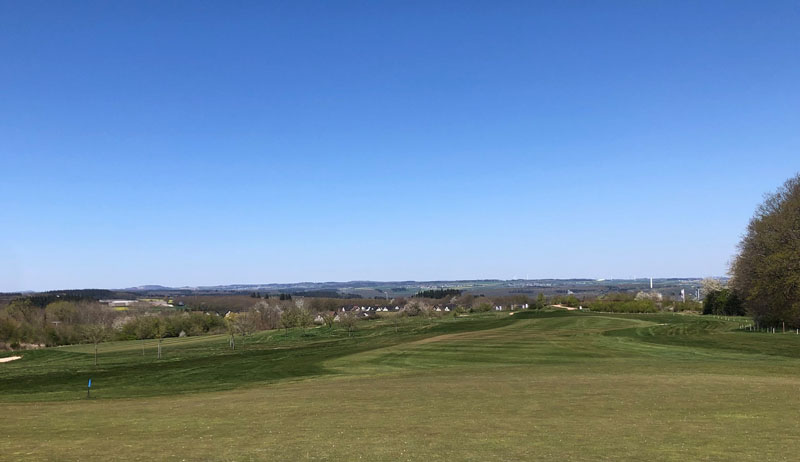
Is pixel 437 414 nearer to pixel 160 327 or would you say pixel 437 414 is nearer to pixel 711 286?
pixel 160 327

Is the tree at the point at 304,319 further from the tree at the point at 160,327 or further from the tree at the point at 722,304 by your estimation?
the tree at the point at 722,304

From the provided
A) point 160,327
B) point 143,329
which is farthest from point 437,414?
point 143,329

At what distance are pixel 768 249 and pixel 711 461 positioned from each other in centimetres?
6747

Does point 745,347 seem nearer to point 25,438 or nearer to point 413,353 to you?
point 413,353

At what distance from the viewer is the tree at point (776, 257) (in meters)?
62.6

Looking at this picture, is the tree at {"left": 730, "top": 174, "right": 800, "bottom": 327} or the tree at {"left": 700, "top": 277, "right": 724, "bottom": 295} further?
the tree at {"left": 700, "top": 277, "right": 724, "bottom": 295}

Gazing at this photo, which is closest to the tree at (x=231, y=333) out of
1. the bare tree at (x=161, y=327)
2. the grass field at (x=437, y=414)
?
the bare tree at (x=161, y=327)

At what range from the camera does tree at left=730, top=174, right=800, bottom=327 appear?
205 ft

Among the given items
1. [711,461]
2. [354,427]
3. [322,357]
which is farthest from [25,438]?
[322,357]

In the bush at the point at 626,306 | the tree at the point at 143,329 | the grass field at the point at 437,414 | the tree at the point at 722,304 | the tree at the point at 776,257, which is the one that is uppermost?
the tree at the point at 776,257

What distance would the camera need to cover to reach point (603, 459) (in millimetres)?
13633

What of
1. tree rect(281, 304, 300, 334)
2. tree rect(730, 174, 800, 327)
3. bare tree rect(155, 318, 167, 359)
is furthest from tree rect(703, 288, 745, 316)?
bare tree rect(155, 318, 167, 359)

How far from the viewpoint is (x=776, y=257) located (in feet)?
206

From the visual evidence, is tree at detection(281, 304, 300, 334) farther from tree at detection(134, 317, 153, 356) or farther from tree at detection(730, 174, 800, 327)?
tree at detection(730, 174, 800, 327)
